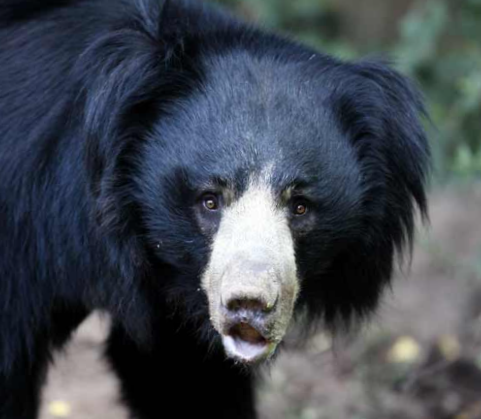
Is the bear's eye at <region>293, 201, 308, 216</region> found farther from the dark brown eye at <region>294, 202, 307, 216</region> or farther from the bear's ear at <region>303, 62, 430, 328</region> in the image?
the bear's ear at <region>303, 62, 430, 328</region>

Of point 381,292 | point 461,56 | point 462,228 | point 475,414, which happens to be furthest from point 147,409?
point 461,56

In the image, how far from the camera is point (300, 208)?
14.5 ft

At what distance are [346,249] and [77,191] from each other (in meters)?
1.19

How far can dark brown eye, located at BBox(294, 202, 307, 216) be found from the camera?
4.41 m

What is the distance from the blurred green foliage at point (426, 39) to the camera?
9.40 m

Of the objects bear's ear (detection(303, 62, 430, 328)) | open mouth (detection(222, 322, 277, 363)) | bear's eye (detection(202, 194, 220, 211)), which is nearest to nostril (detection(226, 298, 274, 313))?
open mouth (detection(222, 322, 277, 363))

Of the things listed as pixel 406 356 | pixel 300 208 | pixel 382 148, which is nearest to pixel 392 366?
pixel 406 356

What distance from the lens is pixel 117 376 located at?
18.6 feet

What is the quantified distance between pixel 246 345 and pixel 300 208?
61 cm

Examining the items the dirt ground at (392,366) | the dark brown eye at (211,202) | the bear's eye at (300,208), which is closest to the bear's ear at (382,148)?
the bear's eye at (300,208)

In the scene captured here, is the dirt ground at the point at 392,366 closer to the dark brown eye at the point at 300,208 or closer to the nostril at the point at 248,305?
the dark brown eye at the point at 300,208

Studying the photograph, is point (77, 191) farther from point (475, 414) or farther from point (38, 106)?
point (475, 414)

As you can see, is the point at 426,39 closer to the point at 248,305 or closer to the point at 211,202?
the point at 211,202

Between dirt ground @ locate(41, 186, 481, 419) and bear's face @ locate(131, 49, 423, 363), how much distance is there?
1.85 meters
